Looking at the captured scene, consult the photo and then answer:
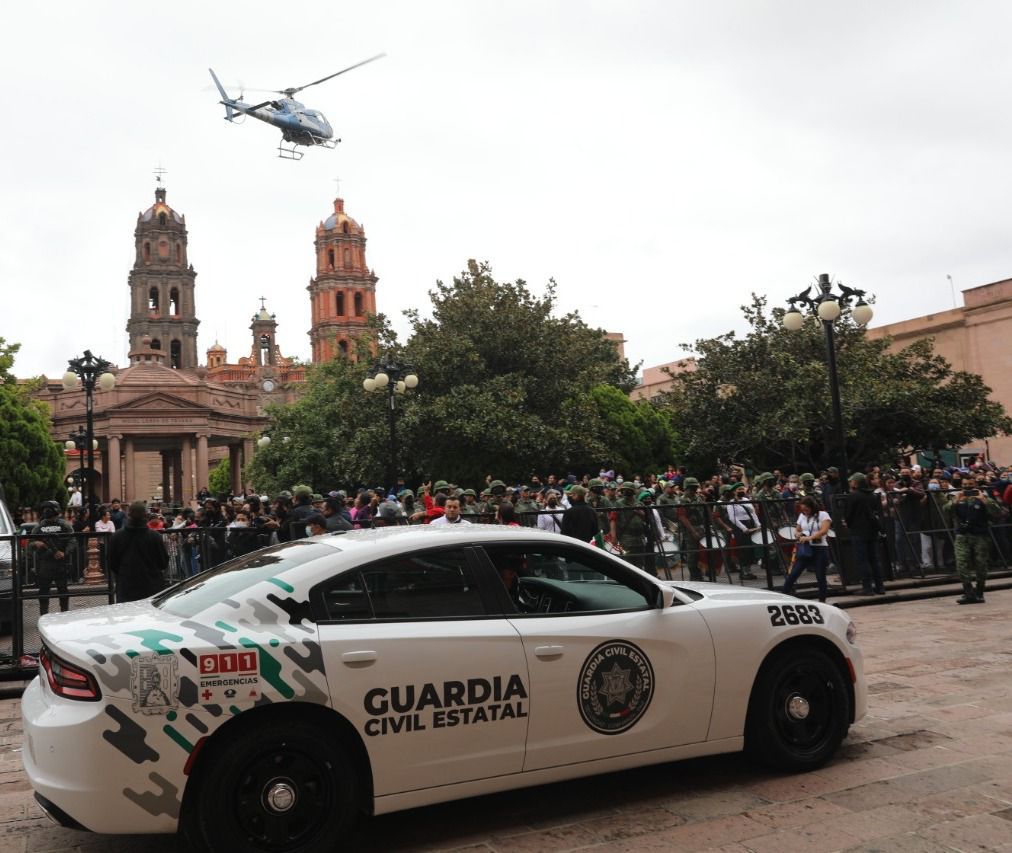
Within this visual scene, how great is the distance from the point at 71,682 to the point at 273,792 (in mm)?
1030

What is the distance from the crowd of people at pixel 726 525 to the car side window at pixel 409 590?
17.2 feet

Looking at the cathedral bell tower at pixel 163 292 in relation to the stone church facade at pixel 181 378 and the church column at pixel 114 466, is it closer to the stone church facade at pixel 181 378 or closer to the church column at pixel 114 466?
the stone church facade at pixel 181 378

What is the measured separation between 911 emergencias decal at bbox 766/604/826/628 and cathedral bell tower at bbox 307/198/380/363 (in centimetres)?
8970

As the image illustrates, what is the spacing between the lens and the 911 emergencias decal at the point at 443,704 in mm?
4441

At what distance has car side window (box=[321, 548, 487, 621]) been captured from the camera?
463cm

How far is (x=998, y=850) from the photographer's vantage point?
4301 millimetres

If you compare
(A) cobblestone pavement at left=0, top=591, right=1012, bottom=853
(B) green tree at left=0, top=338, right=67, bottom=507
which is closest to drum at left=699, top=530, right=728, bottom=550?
(A) cobblestone pavement at left=0, top=591, right=1012, bottom=853

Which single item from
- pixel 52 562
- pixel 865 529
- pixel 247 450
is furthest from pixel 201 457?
pixel 865 529

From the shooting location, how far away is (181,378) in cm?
7031

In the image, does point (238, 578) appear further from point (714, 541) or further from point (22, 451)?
point (22, 451)

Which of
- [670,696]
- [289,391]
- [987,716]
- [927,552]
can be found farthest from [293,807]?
[289,391]

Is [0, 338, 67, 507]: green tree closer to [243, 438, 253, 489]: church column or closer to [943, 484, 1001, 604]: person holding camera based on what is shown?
[243, 438, 253, 489]: church column

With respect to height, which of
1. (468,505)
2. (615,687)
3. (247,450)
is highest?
(247,450)

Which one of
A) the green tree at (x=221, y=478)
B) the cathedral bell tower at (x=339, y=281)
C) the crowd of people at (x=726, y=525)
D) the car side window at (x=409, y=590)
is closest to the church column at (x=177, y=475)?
the green tree at (x=221, y=478)
